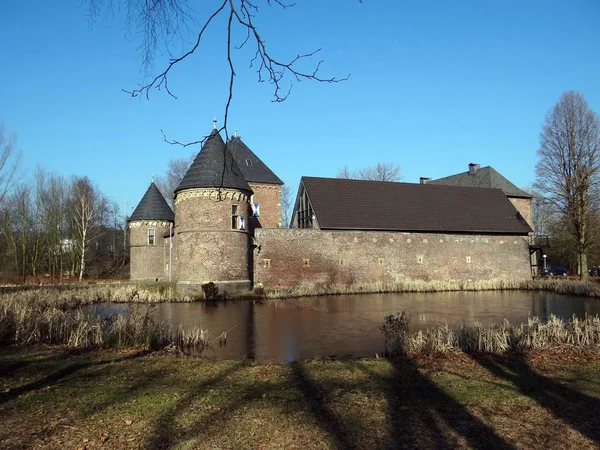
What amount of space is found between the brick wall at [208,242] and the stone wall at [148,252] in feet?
23.7

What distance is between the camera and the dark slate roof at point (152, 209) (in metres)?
31.5

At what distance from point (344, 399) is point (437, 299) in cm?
1828

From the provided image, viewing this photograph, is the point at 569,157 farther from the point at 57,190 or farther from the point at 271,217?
the point at 57,190

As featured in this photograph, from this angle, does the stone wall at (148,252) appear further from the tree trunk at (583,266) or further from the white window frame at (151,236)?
the tree trunk at (583,266)

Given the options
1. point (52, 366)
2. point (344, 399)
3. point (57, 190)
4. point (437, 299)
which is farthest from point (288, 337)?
point (57, 190)

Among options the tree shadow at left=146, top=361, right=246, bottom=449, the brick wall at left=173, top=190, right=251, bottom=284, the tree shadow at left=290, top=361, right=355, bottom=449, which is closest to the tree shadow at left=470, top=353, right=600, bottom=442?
the tree shadow at left=290, top=361, right=355, bottom=449

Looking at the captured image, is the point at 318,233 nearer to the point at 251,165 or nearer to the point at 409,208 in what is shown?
the point at 409,208

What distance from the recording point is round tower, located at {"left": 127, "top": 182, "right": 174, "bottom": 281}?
3128cm

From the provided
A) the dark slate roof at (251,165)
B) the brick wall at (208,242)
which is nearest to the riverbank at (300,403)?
the brick wall at (208,242)

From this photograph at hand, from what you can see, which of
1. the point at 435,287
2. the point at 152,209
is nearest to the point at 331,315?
the point at 435,287

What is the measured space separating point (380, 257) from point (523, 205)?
55.9ft

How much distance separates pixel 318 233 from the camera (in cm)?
2848

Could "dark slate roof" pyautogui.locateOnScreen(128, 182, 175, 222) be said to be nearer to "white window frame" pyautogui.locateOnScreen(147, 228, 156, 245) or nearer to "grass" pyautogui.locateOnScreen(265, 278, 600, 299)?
"white window frame" pyautogui.locateOnScreen(147, 228, 156, 245)

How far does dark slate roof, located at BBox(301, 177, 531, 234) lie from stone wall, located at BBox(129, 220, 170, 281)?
382 inches
